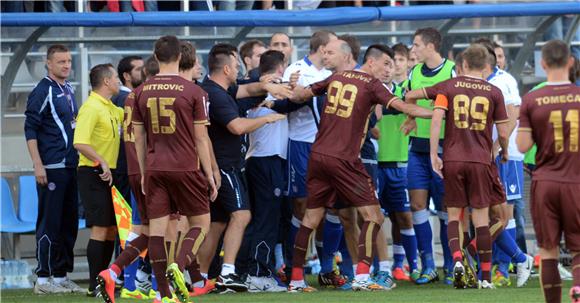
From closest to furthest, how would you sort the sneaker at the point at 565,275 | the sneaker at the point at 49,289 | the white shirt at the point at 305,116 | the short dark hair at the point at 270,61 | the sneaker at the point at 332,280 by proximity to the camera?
1. the short dark hair at the point at 270,61
2. the sneaker at the point at 49,289
3. the sneaker at the point at 332,280
4. the white shirt at the point at 305,116
5. the sneaker at the point at 565,275

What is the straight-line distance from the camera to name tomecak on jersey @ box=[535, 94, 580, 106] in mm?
8938

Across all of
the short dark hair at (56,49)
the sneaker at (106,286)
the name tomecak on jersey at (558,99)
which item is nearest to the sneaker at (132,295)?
the sneaker at (106,286)

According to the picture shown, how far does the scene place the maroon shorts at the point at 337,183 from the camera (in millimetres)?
11773

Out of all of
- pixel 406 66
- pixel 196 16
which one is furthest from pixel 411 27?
pixel 196 16

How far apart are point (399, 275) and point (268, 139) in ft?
7.57

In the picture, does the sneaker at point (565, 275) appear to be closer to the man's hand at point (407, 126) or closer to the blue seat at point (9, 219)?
the man's hand at point (407, 126)

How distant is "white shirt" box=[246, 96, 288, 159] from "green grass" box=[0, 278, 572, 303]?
142 cm

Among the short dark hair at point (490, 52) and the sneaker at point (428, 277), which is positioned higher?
the short dark hair at point (490, 52)

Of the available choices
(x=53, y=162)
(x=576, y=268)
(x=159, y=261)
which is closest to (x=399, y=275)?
Answer: (x=53, y=162)

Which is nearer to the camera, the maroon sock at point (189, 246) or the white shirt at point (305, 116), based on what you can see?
the maroon sock at point (189, 246)

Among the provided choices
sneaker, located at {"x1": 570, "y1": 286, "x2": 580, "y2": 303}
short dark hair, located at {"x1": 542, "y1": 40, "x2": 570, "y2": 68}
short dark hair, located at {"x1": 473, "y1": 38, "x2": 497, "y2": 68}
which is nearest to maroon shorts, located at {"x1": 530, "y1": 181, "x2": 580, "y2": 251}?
sneaker, located at {"x1": 570, "y1": 286, "x2": 580, "y2": 303}

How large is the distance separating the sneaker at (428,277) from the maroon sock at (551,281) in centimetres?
396

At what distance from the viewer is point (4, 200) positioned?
13523 mm

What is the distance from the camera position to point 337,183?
11.8 m
